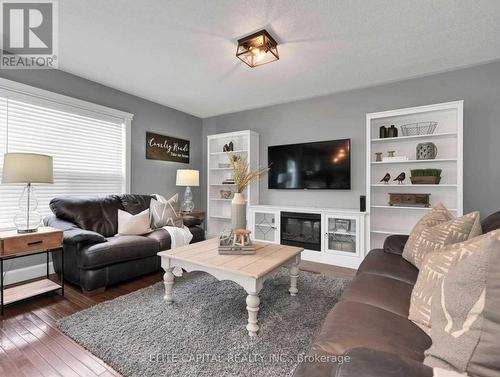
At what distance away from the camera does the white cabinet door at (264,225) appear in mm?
3952

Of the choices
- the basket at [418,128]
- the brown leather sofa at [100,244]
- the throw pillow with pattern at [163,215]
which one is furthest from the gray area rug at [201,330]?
the basket at [418,128]

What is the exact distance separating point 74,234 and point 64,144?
141cm

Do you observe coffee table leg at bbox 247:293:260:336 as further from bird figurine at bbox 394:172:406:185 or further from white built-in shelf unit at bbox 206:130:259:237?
white built-in shelf unit at bbox 206:130:259:237

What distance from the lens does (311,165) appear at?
383 centimetres

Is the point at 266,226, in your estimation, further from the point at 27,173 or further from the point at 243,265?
the point at 27,173

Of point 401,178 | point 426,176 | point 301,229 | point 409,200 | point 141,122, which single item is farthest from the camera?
point 141,122

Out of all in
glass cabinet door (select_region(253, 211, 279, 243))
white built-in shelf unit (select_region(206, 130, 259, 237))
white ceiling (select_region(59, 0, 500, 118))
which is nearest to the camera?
white ceiling (select_region(59, 0, 500, 118))

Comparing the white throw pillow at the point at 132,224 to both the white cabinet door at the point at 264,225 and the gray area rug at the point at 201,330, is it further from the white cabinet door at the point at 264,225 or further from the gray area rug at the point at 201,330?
the white cabinet door at the point at 264,225

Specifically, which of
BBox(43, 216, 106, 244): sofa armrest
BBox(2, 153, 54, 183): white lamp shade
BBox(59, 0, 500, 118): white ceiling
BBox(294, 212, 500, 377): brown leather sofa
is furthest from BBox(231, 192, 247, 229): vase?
BBox(2, 153, 54, 183): white lamp shade

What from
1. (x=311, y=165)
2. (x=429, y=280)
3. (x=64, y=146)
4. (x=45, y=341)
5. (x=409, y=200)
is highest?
(x=64, y=146)

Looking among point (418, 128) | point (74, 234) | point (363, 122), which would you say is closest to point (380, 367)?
point (74, 234)

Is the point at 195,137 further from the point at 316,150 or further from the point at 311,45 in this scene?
the point at 311,45

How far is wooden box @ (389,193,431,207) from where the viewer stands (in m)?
2.97

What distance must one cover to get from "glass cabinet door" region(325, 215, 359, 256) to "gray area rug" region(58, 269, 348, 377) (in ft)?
3.34
